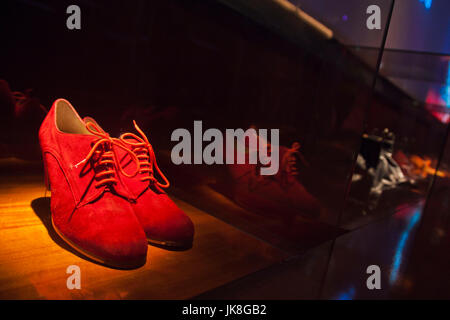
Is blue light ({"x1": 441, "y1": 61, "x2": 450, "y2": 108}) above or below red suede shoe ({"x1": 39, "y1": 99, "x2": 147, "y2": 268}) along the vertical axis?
above

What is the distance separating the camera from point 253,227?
31.1 inches

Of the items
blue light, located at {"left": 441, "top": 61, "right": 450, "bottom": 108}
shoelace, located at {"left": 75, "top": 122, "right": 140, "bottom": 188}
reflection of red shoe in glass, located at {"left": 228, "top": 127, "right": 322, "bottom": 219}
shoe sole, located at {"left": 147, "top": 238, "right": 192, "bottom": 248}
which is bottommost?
shoe sole, located at {"left": 147, "top": 238, "right": 192, "bottom": 248}

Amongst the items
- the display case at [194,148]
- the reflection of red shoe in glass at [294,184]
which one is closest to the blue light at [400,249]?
the display case at [194,148]

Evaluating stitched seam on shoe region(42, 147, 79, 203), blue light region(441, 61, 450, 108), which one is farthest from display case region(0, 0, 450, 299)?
blue light region(441, 61, 450, 108)

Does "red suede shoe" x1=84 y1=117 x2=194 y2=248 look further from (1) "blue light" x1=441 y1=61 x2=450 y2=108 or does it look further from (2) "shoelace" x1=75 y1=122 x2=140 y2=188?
(1) "blue light" x1=441 y1=61 x2=450 y2=108

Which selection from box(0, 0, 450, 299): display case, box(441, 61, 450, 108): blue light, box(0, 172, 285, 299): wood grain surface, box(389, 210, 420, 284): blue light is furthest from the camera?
box(441, 61, 450, 108): blue light

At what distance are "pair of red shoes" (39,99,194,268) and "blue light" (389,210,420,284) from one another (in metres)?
0.58

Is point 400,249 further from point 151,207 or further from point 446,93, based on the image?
point 446,93

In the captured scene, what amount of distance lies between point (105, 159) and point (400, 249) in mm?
1021

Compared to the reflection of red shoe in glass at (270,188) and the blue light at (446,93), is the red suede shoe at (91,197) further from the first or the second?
the blue light at (446,93)

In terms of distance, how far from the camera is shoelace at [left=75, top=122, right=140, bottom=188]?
599mm

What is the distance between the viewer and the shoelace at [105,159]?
0.60 metres

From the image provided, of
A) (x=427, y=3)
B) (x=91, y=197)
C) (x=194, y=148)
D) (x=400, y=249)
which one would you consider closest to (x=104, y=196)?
(x=91, y=197)

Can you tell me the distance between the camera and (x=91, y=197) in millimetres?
584
